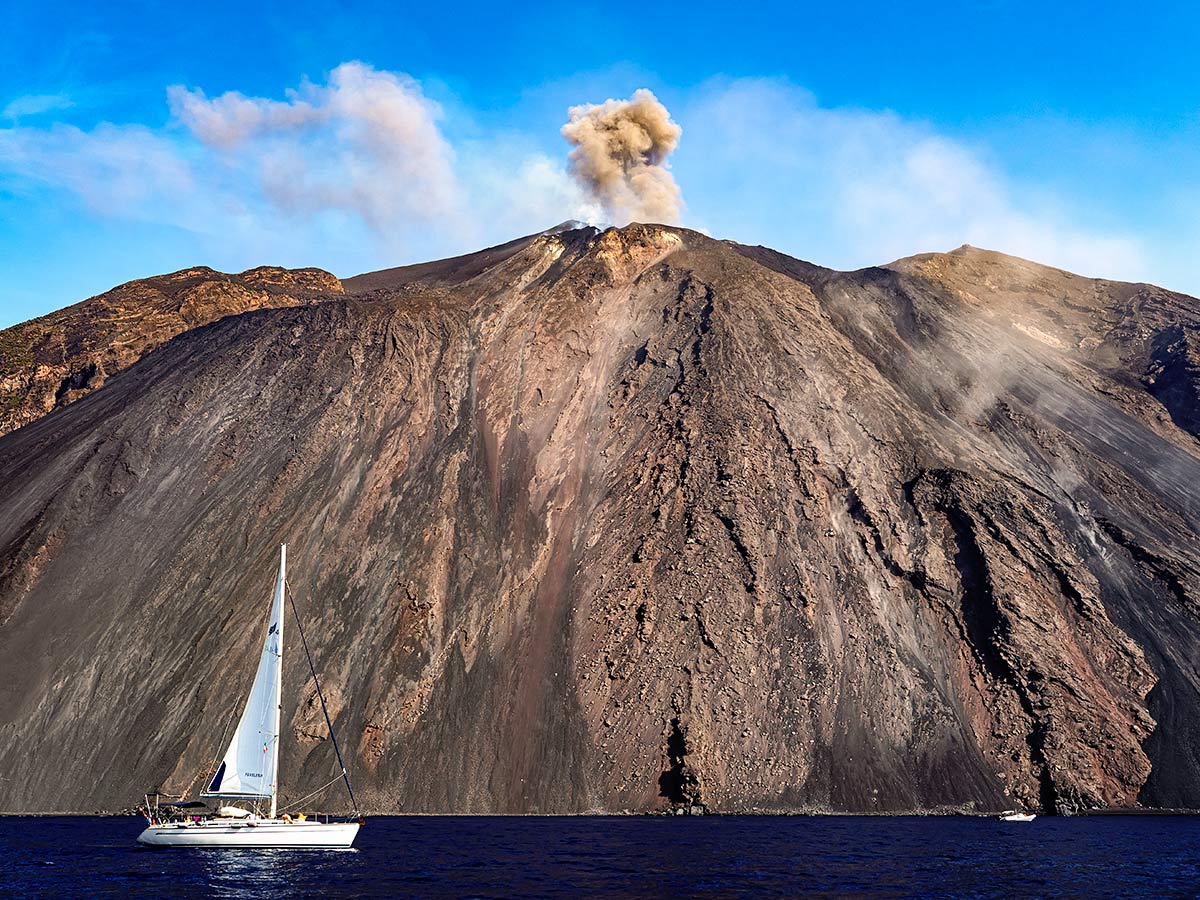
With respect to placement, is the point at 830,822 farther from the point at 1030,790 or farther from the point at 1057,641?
the point at 1057,641

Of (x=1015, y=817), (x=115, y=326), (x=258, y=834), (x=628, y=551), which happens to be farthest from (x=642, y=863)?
(x=115, y=326)

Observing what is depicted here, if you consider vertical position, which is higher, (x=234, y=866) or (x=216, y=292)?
(x=216, y=292)

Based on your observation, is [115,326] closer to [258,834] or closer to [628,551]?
[628,551]

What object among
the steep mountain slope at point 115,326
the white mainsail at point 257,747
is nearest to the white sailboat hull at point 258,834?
the white mainsail at point 257,747

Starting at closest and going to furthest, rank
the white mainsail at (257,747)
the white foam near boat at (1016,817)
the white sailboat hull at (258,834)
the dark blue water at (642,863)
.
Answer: the dark blue water at (642,863) < the white mainsail at (257,747) < the white sailboat hull at (258,834) < the white foam near boat at (1016,817)

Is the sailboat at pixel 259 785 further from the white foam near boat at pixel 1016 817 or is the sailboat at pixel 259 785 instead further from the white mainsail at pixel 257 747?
the white foam near boat at pixel 1016 817

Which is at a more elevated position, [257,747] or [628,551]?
[628,551]

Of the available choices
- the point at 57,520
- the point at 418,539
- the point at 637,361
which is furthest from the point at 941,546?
the point at 57,520
